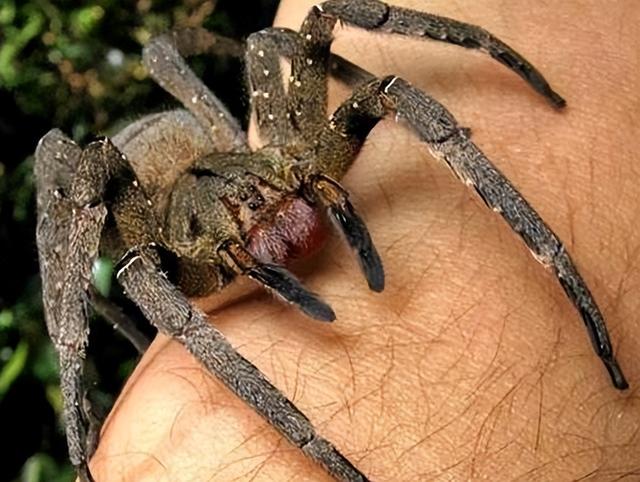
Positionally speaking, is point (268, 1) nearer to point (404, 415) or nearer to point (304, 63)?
point (304, 63)

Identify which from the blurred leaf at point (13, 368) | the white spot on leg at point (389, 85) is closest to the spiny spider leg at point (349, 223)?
the white spot on leg at point (389, 85)

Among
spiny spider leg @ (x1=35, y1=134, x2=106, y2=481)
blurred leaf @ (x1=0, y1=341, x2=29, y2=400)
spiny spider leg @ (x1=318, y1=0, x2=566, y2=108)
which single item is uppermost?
spiny spider leg @ (x1=318, y1=0, x2=566, y2=108)

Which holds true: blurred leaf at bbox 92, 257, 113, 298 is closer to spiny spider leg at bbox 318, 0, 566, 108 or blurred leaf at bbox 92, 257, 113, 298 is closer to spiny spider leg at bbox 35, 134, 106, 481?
spiny spider leg at bbox 35, 134, 106, 481

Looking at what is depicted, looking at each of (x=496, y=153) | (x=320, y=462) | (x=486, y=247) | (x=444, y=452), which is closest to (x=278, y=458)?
(x=320, y=462)

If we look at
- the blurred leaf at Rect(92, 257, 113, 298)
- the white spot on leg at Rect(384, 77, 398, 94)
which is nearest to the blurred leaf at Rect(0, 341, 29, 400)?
the blurred leaf at Rect(92, 257, 113, 298)

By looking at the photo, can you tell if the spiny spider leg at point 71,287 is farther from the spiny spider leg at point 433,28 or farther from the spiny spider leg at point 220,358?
the spiny spider leg at point 433,28

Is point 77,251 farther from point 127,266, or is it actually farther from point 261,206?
point 261,206

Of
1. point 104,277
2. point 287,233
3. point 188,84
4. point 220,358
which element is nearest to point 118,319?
point 104,277
